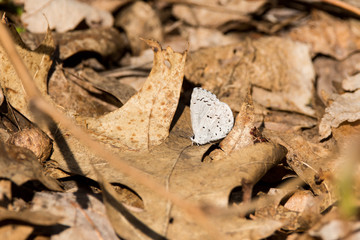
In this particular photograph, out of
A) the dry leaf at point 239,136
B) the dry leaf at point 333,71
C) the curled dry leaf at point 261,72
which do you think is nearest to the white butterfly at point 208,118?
the dry leaf at point 239,136

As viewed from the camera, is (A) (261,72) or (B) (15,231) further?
(A) (261,72)

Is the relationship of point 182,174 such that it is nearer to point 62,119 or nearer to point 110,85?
point 62,119

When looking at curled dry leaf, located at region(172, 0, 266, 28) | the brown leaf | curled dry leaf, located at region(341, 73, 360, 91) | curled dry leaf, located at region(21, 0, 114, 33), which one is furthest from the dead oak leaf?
curled dry leaf, located at region(172, 0, 266, 28)

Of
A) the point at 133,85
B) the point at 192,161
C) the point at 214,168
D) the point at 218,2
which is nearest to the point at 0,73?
the point at 133,85

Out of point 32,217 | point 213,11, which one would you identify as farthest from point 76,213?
point 213,11

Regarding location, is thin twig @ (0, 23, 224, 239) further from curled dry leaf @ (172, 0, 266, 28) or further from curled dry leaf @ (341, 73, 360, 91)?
curled dry leaf @ (172, 0, 266, 28)

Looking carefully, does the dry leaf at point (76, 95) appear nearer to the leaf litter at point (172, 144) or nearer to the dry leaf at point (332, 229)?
the leaf litter at point (172, 144)
